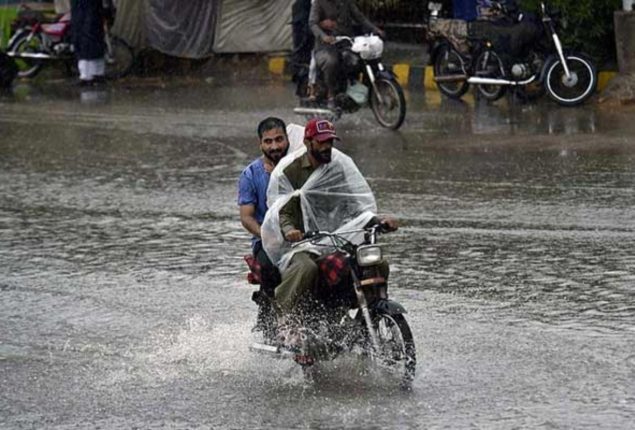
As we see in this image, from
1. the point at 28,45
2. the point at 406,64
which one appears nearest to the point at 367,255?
the point at 406,64

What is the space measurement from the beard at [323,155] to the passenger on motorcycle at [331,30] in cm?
986

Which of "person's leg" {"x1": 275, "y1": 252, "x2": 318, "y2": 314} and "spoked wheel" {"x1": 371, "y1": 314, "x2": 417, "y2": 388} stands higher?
"person's leg" {"x1": 275, "y1": 252, "x2": 318, "y2": 314}

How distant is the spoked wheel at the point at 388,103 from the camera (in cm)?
1722

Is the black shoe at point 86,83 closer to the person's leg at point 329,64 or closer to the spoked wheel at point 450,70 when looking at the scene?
the spoked wheel at point 450,70

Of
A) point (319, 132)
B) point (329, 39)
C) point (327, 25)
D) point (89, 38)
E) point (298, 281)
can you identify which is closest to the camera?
point (298, 281)

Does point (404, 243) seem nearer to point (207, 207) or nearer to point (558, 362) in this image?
point (207, 207)

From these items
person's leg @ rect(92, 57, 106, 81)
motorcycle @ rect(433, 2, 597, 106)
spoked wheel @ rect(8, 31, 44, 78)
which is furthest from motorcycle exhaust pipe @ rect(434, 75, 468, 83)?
spoked wheel @ rect(8, 31, 44, 78)

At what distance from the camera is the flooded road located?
719 centimetres

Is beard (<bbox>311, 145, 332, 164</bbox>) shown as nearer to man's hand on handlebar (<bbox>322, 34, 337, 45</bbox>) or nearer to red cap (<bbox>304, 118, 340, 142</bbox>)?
red cap (<bbox>304, 118, 340, 142</bbox>)

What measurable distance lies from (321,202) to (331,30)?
10081 millimetres

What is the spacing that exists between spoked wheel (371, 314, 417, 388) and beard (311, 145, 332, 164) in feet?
2.68

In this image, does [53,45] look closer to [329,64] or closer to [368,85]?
[329,64]

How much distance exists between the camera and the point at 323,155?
7645mm

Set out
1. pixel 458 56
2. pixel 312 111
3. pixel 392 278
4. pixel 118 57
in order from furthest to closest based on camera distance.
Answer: pixel 118 57 → pixel 458 56 → pixel 312 111 → pixel 392 278
